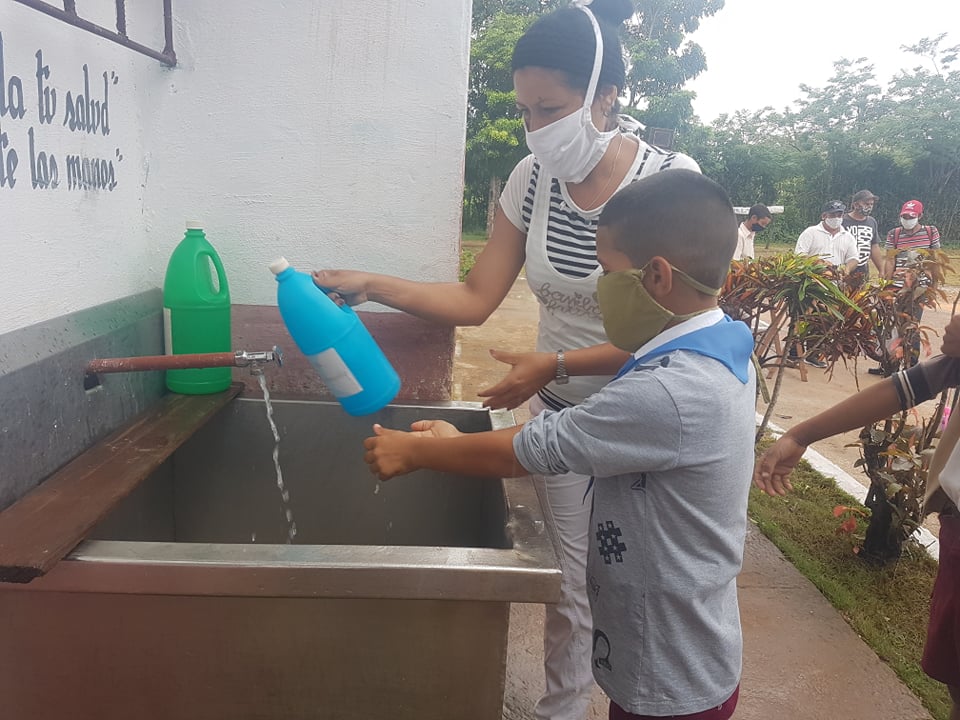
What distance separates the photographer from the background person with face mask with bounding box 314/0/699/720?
160cm

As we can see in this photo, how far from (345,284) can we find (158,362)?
1.54 feet

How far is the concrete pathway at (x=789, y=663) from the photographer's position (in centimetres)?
237

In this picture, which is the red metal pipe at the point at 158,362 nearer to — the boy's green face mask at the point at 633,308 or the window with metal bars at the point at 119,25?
the window with metal bars at the point at 119,25

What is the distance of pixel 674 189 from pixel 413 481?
106cm

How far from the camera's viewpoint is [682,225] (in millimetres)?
1213

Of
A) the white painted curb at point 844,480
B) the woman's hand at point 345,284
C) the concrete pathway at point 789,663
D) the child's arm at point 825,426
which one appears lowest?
the concrete pathway at point 789,663

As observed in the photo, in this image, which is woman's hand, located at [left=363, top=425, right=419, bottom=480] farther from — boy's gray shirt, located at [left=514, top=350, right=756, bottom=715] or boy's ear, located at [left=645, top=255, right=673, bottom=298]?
boy's ear, located at [left=645, top=255, right=673, bottom=298]

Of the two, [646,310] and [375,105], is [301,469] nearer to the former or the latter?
[375,105]

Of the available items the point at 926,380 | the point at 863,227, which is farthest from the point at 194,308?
the point at 863,227

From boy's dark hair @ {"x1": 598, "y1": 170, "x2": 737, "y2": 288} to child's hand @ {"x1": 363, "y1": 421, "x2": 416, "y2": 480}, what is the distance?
524 millimetres

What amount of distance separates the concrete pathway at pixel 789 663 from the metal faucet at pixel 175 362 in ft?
4.72

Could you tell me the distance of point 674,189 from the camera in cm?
123

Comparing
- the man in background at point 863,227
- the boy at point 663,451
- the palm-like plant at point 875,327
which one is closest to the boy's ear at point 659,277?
the boy at point 663,451

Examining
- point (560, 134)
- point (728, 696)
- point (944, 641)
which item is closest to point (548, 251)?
point (560, 134)
